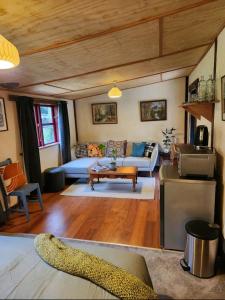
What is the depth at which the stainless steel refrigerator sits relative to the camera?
2180 millimetres

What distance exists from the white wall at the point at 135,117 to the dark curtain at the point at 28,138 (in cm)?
230

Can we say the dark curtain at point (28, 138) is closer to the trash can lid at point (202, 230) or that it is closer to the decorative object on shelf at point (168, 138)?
the trash can lid at point (202, 230)

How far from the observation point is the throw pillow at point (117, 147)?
223 inches

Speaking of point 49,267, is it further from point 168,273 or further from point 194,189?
point 194,189

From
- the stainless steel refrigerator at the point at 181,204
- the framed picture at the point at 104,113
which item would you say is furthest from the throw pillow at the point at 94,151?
the stainless steel refrigerator at the point at 181,204

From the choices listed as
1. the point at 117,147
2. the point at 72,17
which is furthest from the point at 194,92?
the point at 72,17

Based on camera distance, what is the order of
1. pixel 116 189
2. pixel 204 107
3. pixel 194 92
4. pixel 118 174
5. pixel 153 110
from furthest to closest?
pixel 153 110 < pixel 116 189 < pixel 118 174 < pixel 194 92 < pixel 204 107

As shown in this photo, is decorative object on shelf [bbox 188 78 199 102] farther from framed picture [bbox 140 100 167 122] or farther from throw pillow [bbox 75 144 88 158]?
throw pillow [bbox 75 144 88 158]

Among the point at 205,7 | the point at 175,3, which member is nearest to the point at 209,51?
the point at 205,7

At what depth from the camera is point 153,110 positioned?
5621 millimetres

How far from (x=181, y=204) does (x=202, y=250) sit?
48 centimetres

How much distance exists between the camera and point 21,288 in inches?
43.7

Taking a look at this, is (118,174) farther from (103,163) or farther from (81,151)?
(81,151)

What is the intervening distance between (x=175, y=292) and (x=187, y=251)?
404 millimetres
